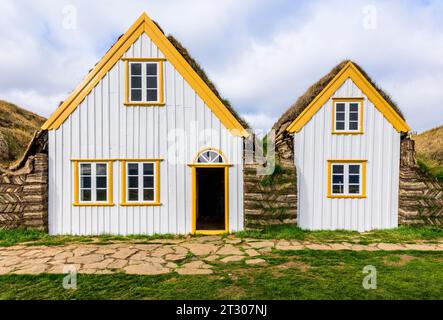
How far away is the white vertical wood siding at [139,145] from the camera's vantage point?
9.54m

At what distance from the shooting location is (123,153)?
959 cm

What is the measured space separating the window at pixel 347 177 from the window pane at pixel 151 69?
25.0 feet

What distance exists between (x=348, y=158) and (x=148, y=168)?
306 inches

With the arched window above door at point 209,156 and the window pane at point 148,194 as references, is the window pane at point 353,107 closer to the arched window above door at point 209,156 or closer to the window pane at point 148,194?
the arched window above door at point 209,156

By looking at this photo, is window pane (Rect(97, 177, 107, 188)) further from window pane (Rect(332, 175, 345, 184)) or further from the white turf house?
window pane (Rect(332, 175, 345, 184))

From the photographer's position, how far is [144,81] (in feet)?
31.7

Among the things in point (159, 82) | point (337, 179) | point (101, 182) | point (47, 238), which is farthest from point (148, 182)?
point (337, 179)

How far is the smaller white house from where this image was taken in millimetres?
10266

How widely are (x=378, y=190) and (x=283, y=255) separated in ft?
Result: 18.7

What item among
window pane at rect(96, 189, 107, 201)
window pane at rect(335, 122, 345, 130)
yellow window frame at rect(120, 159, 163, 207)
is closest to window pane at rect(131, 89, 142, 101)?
yellow window frame at rect(120, 159, 163, 207)

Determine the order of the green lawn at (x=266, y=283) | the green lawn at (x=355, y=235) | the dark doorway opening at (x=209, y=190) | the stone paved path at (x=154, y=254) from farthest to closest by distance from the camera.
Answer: the dark doorway opening at (x=209, y=190), the green lawn at (x=355, y=235), the stone paved path at (x=154, y=254), the green lawn at (x=266, y=283)

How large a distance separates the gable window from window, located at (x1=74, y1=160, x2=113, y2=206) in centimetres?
890

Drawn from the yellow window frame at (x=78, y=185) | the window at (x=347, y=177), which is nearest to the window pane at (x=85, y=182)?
the yellow window frame at (x=78, y=185)

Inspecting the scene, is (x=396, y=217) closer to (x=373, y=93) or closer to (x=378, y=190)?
(x=378, y=190)
